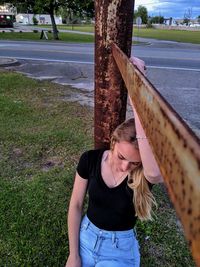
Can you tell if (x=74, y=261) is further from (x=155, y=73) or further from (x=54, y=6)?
(x=54, y=6)

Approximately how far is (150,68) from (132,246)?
10.5 metres

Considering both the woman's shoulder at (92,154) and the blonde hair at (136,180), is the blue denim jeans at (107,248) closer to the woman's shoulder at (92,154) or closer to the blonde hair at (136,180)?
the blonde hair at (136,180)

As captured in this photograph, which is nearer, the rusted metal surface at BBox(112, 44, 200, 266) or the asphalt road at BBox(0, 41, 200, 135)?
the rusted metal surface at BBox(112, 44, 200, 266)

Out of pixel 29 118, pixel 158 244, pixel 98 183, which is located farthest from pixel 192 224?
pixel 29 118

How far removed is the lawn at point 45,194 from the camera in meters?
2.67

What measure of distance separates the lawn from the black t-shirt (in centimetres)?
78

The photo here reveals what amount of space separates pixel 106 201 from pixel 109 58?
776 mm

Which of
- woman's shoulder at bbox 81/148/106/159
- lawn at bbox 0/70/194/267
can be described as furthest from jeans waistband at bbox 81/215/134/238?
lawn at bbox 0/70/194/267

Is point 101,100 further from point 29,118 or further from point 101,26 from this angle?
point 29,118

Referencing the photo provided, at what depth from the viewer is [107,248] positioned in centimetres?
194

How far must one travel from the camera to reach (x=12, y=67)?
1163cm

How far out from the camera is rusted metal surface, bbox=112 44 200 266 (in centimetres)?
42

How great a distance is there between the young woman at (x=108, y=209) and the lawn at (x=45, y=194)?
659 millimetres

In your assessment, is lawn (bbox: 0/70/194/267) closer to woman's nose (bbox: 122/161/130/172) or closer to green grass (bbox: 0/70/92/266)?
green grass (bbox: 0/70/92/266)
